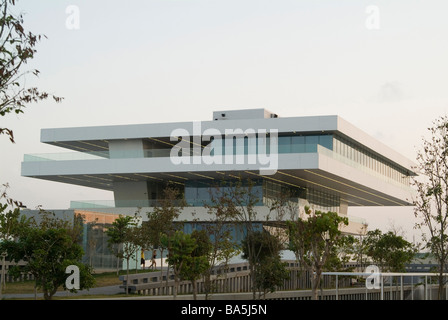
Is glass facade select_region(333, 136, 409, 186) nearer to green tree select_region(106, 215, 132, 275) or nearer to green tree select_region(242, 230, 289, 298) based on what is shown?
green tree select_region(242, 230, 289, 298)

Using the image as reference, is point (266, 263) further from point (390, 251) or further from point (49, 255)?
point (390, 251)

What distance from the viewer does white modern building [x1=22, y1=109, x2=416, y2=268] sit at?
174ft

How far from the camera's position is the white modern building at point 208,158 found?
53188 millimetres

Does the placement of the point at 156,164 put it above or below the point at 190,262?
above

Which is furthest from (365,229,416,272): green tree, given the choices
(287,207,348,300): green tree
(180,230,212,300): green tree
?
(180,230,212,300): green tree

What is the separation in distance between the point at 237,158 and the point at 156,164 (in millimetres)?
6868

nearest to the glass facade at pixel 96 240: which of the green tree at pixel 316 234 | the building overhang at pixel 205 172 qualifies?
the building overhang at pixel 205 172

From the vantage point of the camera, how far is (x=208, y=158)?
53.5 m

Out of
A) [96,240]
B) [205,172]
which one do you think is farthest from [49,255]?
[205,172]

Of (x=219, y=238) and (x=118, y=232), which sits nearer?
(x=219, y=238)

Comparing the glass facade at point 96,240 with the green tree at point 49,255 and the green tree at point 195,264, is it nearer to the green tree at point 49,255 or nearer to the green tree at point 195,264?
the green tree at point 195,264
